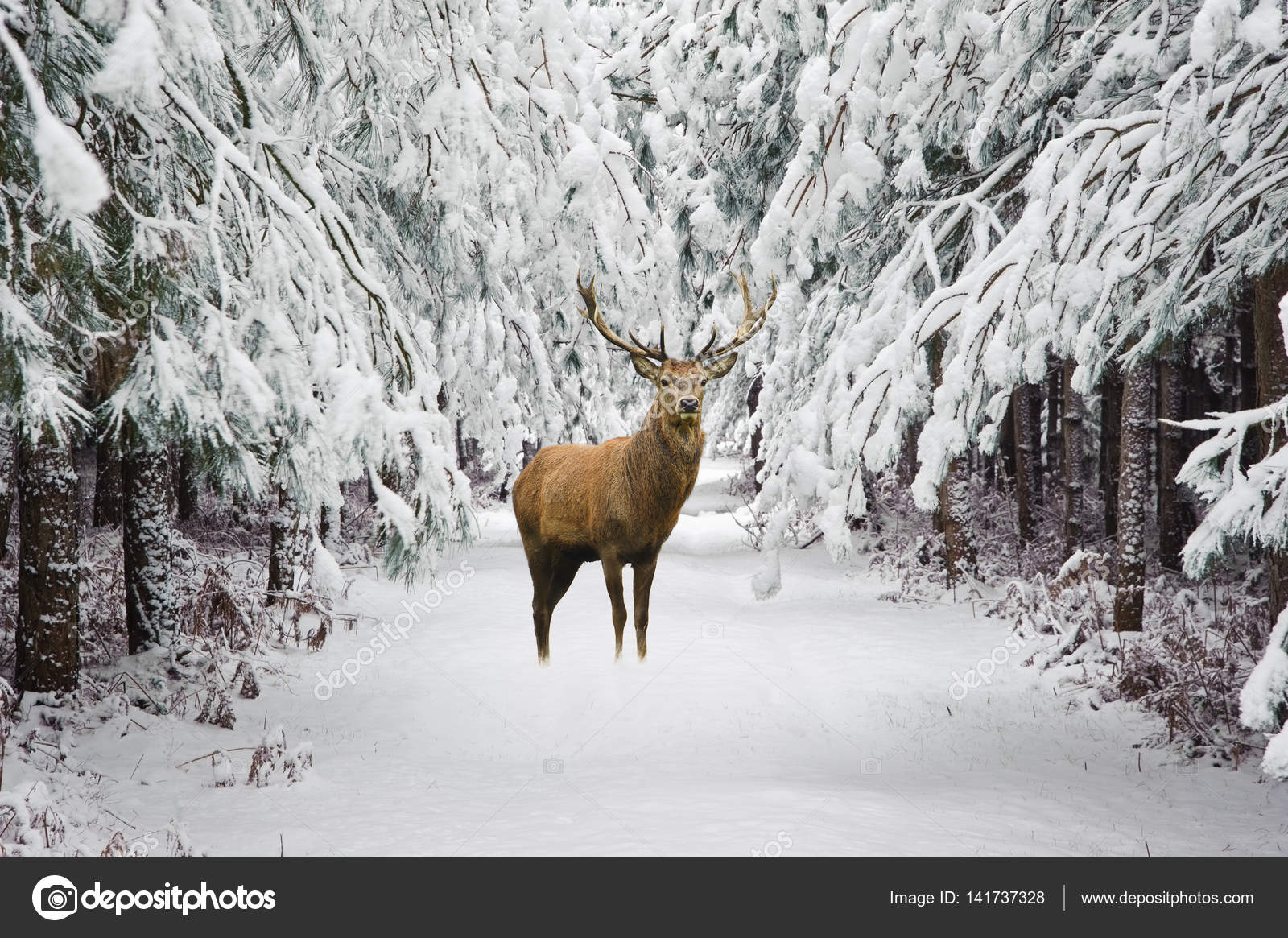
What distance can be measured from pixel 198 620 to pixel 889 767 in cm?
601

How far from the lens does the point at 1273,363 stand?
20.3 feet

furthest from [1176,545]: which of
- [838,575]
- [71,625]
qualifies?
[71,625]

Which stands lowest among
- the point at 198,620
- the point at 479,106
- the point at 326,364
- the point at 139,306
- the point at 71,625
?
the point at 198,620

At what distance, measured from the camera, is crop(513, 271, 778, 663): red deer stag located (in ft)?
18.0

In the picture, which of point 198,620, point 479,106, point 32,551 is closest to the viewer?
point 479,106

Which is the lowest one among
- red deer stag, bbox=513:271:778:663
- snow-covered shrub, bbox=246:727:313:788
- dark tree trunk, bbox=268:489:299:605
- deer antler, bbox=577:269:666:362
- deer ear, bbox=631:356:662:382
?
snow-covered shrub, bbox=246:727:313:788

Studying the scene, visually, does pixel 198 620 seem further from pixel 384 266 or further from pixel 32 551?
pixel 384 266

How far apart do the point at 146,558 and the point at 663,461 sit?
4.30m

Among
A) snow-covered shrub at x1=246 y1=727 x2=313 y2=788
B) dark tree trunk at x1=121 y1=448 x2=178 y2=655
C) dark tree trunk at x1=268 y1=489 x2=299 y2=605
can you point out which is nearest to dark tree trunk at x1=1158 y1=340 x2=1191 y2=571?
dark tree trunk at x1=268 y1=489 x2=299 y2=605

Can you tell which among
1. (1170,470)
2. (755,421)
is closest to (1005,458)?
(1170,470)

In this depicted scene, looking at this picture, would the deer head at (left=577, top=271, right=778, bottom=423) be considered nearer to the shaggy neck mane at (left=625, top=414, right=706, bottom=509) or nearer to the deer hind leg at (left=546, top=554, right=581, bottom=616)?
the shaggy neck mane at (left=625, top=414, right=706, bottom=509)

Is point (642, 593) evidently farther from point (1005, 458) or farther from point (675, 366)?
point (1005, 458)

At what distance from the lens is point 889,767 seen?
20.3 feet
